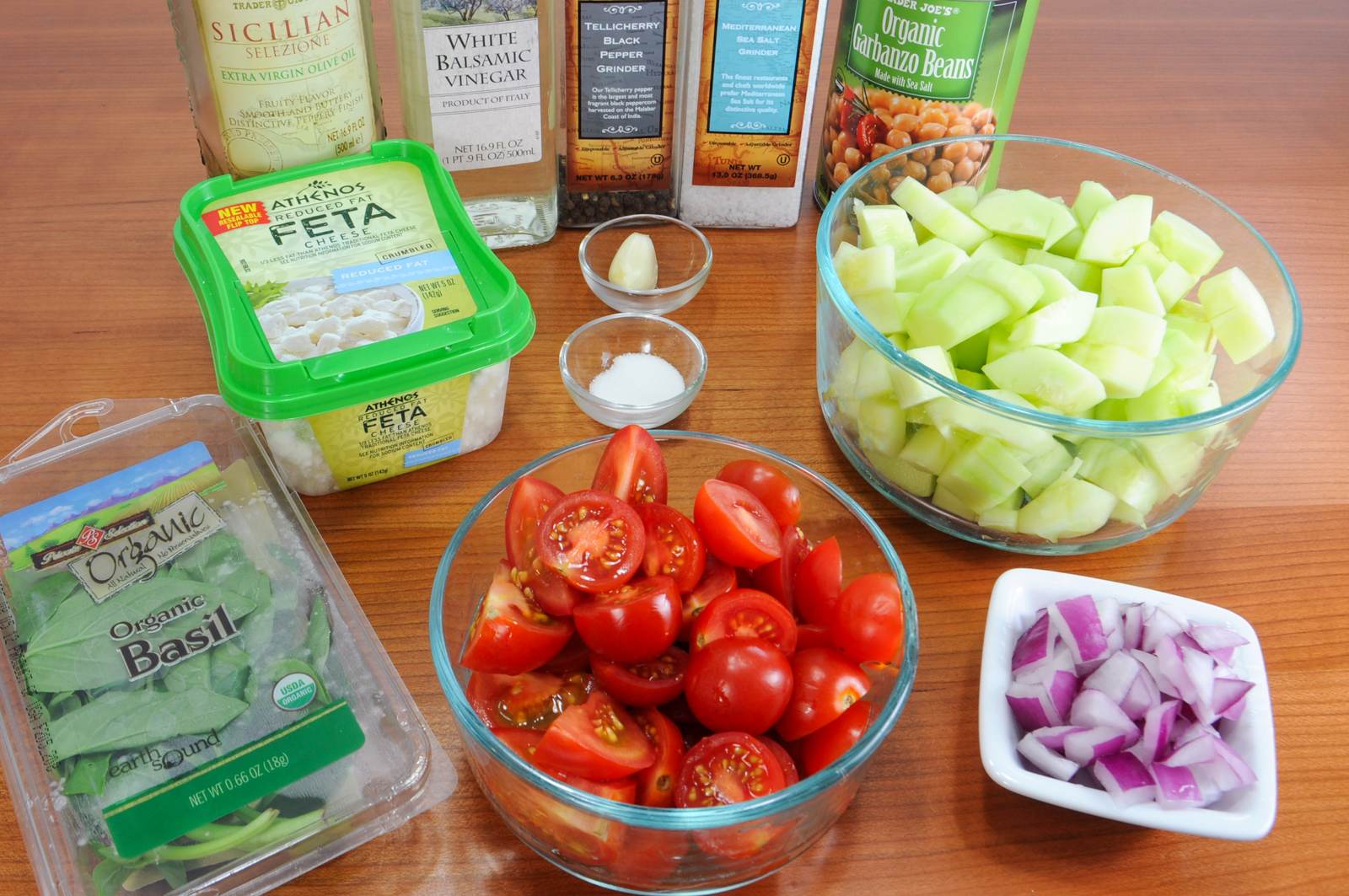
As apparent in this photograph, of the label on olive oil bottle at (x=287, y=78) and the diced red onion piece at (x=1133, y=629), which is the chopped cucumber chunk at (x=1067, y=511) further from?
the label on olive oil bottle at (x=287, y=78)

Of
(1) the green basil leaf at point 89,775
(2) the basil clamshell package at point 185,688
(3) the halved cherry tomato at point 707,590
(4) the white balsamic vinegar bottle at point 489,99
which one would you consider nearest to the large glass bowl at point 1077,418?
(3) the halved cherry tomato at point 707,590

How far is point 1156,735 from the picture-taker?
724 mm

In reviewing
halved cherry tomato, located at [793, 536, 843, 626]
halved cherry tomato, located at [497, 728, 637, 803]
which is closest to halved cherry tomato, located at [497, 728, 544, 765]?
halved cherry tomato, located at [497, 728, 637, 803]

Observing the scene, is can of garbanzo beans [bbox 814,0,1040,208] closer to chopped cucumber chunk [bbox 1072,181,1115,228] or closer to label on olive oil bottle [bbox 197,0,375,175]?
chopped cucumber chunk [bbox 1072,181,1115,228]

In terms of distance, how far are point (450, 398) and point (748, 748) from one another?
0.43 meters

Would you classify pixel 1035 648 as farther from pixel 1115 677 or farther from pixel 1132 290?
pixel 1132 290

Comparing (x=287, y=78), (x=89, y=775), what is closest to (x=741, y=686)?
(x=89, y=775)

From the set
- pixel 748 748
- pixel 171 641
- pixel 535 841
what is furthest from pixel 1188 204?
pixel 171 641

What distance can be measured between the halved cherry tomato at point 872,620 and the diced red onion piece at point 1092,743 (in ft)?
0.40

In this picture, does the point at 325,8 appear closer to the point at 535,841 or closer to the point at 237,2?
the point at 237,2

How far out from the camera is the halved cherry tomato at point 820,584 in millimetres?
788

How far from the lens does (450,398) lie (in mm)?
956

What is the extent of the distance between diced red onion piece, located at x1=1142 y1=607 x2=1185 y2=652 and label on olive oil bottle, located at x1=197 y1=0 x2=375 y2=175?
80cm

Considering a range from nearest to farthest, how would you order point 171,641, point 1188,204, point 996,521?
point 171,641 → point 996,521 → point 1188,204
